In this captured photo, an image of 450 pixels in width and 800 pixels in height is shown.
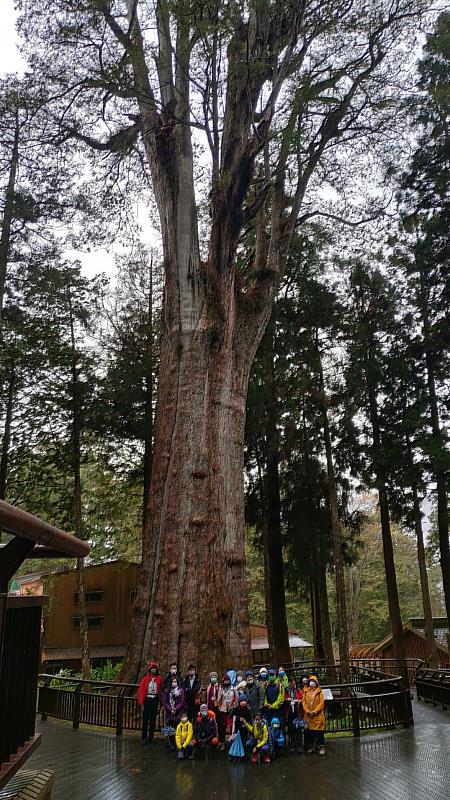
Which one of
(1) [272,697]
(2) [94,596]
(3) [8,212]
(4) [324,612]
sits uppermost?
(3) [8,212]

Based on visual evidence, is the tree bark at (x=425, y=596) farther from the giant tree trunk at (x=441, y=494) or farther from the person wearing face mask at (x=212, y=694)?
the person wearing face mask at (x=212, y=694)

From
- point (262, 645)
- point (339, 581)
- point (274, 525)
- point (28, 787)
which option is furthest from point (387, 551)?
point (28, 787)

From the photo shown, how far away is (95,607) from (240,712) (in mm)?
16645

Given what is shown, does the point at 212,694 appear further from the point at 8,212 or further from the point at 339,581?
the point at 8,212

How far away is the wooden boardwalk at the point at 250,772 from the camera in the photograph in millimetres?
5801

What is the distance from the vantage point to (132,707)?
9.30 m

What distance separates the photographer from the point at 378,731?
9562 millimetres

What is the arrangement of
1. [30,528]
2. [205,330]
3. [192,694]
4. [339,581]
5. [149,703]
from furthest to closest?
[339,581] < [205,330] < [149,703] < [192,694] < [30,528]

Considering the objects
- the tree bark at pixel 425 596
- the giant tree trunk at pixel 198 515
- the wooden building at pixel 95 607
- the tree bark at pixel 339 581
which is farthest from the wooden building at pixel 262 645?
the giant tree trunk at pixel 198 515

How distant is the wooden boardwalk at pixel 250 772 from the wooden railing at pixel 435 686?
14.4ft

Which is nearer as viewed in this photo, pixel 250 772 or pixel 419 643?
pixel 250 772

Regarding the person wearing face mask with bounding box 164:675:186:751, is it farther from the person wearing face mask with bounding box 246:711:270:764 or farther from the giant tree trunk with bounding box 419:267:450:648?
the giant tree trunk with bounding box 419:267:450:648

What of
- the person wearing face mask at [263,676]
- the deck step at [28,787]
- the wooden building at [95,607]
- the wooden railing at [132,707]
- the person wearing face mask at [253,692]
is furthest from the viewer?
the wooden building at [95,607]

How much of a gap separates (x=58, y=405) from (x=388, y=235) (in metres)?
11.4
